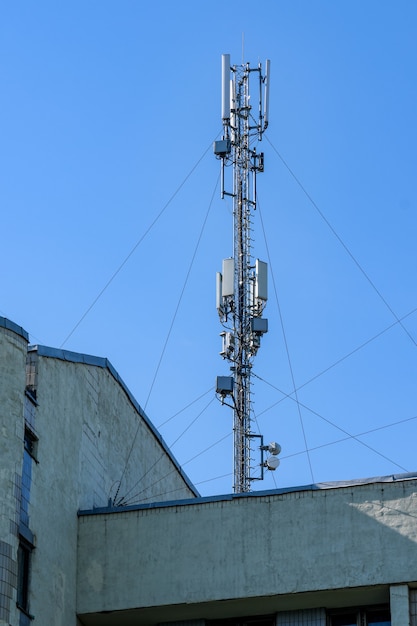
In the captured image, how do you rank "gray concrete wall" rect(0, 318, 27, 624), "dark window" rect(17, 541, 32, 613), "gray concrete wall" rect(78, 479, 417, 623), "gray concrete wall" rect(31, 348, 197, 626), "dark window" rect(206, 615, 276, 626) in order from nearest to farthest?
"gray concrete wall" rect(0, 318, 27, 624) < "dark window" rect(17, 541, 32, 613) < "gray concrete wall" rect(31, 348, 197, 626) < "gray concrete wall" rect(78, 479, 417, 623) < "dark window" rect(206, 615, 276, 626)

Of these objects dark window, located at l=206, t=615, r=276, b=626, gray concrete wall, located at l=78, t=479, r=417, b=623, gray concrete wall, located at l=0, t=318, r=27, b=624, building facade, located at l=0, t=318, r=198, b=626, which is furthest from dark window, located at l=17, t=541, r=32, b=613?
dark window, located at l=206, t=615, r=276, b=626

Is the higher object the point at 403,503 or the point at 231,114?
the point at 231,114

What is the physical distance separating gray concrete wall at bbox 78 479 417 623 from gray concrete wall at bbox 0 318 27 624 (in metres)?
4.21

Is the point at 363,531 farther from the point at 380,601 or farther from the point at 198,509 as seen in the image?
the point at 198,509

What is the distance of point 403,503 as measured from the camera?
3381 centimetres

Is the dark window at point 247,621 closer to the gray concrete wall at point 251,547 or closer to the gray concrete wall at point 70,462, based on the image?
the gray concrete wall at point 251,547

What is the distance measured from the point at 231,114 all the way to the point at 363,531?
1873 cm

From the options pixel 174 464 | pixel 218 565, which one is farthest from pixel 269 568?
pixel 174 464

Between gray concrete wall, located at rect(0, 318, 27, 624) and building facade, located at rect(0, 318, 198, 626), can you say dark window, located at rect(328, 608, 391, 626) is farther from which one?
gray concrete wall, located at rect(0, 318, 27, 624)

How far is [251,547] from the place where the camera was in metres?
34.4

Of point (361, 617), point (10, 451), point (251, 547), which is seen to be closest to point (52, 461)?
point (10, 451)

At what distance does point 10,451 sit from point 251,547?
6064 mm

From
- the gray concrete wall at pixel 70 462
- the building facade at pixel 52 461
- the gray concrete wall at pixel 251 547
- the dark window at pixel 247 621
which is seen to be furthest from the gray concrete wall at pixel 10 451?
the dark window at pixel 247 621

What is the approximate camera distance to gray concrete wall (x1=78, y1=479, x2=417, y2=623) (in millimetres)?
33594
